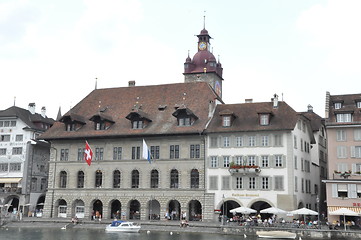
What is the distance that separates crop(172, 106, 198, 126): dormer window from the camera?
6362 centimetres

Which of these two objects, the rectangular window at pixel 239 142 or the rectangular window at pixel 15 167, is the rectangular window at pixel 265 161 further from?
the rectangular window at pixel 15 167

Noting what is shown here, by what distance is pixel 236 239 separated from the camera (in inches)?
1828

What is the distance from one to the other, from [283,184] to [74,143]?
28.8 meters

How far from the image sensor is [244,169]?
58.7 meters

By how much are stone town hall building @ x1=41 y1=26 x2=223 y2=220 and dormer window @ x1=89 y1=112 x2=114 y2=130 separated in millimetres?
136

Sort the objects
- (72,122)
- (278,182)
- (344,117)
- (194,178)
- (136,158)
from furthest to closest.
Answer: (72,122)
(136,158)
(194,178)
(344,117)
(278,182)

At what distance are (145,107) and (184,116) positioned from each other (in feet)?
26.3

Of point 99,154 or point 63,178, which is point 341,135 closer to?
point 99,154

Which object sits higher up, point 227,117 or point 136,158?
point 227,117

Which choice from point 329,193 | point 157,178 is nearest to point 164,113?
point 157,178

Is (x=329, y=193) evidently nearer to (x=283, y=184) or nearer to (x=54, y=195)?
(x=283, y=184)

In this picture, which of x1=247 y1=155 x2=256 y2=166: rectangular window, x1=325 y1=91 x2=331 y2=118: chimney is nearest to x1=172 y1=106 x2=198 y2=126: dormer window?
x1=247 y1=155 x2=256 y2=166: rectangular window

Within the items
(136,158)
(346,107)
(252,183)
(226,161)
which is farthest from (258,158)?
(136,158)

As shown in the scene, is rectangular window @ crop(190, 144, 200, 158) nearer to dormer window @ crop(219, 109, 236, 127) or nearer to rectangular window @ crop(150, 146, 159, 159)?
dormer window @ crop(219, 109, 236, 127)
